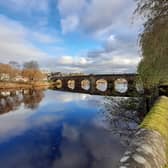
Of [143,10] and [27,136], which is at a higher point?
[143,10]

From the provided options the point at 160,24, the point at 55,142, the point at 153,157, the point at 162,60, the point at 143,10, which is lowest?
the point at 55,142

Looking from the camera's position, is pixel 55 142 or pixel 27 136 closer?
pixel 55 142

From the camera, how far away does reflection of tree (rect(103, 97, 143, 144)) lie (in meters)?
14.5

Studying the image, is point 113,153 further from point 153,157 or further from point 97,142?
point 153,157

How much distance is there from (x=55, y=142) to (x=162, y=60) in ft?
26.6

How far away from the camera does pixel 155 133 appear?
21.2 ft

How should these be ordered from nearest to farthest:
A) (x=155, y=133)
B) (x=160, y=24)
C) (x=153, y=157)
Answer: (x=153, y=157), (x=155, y=133), (x=160, y=24)

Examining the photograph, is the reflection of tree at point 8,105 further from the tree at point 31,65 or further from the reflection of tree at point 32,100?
the tree at point 31,65

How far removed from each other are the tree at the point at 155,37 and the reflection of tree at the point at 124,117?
3.99m

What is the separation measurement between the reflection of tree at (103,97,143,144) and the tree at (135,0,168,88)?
3.99 meters

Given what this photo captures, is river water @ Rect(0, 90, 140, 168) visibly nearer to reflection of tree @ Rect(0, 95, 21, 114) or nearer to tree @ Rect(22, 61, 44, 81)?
reflection of tree @ Rect(0, 95, 21, 114)

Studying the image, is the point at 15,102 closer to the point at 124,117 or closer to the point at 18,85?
the point at 124,117

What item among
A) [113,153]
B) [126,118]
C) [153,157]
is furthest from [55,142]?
[153,157]

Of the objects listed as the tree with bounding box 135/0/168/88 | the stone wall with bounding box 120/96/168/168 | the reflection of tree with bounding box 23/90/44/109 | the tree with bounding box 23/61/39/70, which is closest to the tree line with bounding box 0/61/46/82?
the tree with bounding box 23/61/39/70
